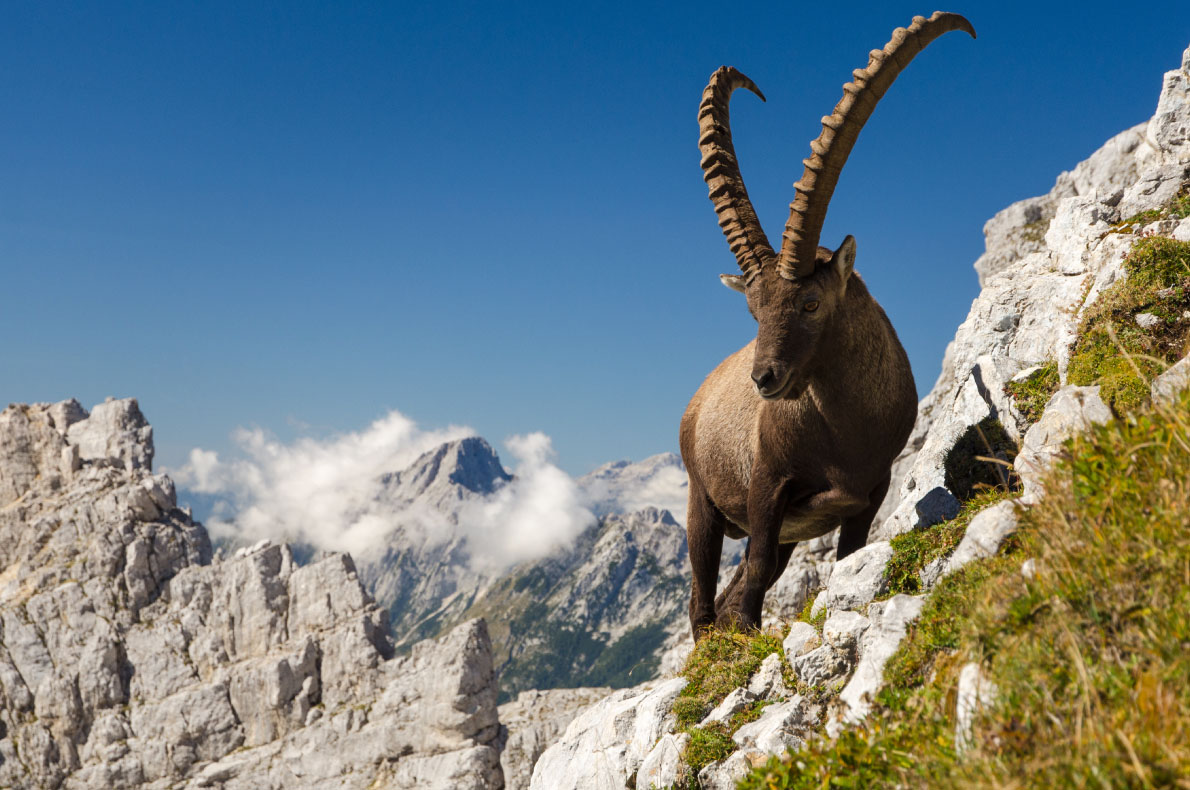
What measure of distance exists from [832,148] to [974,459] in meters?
5.59

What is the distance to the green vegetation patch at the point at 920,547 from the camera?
30.3 ft

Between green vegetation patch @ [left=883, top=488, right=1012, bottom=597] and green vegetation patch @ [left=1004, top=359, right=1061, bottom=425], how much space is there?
324cm

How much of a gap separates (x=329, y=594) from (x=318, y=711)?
19.7 meters

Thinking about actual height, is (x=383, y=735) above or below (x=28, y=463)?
below

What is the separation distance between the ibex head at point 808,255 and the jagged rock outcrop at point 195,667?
121051 mm

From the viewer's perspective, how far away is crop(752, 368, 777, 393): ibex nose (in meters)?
10.0

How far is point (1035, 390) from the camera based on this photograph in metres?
12.5

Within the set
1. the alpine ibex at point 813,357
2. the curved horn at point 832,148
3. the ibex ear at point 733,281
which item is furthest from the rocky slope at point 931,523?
the ibex ear at point 733,281

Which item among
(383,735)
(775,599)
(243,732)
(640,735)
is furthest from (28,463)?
(640,735)

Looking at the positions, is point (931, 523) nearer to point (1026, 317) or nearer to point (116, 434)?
point (1026, 317)

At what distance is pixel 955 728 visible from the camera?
19.0ft

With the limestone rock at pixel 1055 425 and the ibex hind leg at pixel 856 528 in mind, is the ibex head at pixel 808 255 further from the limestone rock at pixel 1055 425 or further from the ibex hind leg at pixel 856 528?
the ibex hind leg at pixel 856 528

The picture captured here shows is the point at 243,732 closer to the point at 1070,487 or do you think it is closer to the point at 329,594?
the point at 329,594

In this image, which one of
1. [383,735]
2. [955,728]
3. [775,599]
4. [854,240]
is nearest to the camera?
[955,728]
